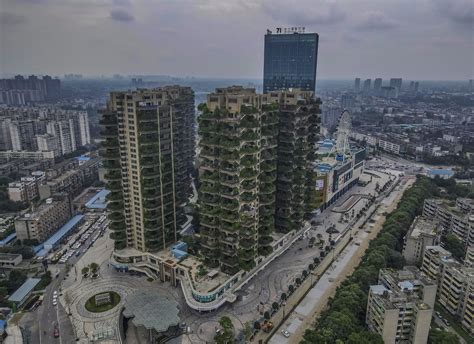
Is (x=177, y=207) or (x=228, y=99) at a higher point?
(x=228, y=99)

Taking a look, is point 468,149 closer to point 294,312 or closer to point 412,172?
point 412,172

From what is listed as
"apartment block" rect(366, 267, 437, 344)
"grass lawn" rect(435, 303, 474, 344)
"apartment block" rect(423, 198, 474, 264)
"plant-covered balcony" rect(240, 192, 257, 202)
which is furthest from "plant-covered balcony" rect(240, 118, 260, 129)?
"apartment block" rect(423, 198, 474, 264)

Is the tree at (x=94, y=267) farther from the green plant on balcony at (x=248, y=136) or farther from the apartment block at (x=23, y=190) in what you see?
the apartment block at (x=23, y=190)

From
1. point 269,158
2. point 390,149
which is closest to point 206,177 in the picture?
point 269,158

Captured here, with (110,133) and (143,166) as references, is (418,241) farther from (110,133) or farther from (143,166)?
(110,133)

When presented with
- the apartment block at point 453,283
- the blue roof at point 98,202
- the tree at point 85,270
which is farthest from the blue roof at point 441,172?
the tree at point 85,270

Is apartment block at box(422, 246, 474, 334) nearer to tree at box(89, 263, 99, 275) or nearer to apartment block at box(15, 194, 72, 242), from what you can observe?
tree at box(89, 263, 99, 275)
